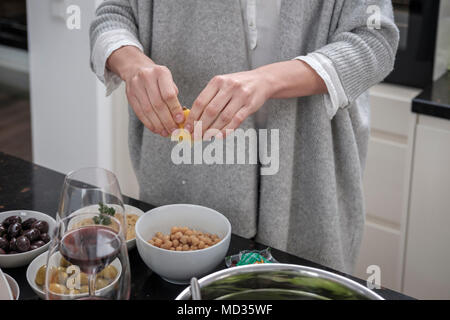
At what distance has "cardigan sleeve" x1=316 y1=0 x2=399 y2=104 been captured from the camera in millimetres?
1044

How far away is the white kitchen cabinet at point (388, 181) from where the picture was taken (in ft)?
6.29

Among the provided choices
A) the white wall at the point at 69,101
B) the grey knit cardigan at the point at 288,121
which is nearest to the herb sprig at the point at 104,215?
the grey knit cardigan at the point at 288,121

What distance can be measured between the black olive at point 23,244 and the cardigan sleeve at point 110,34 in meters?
0.36

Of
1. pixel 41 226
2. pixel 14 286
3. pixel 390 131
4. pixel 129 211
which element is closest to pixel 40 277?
pixel 14 286

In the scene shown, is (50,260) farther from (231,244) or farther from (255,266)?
(231,244)

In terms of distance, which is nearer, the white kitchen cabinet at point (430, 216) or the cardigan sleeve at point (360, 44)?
the cardigan sleeve at point (360, 44)

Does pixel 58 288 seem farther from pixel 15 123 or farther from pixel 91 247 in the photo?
pixel 15 123

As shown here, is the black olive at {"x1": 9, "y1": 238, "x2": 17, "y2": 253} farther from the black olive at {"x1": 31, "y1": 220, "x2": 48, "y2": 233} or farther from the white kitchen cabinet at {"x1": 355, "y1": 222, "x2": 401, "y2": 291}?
the white kitchen cabinet at {"x1": 355, "y1": 222, "x2": 401, "y2": 291}

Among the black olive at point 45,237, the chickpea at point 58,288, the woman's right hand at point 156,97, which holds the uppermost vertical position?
the woman's right hand at point 156,97

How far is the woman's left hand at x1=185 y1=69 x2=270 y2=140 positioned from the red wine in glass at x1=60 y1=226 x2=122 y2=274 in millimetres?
339

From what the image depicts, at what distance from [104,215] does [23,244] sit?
30cm

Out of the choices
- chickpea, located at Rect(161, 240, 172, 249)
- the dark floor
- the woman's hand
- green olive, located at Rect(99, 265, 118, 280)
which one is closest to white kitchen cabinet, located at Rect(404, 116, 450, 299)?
the woman's hand

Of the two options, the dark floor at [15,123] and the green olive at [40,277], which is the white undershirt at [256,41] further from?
the dark floor at [15,123]

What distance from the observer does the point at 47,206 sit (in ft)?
3.76
